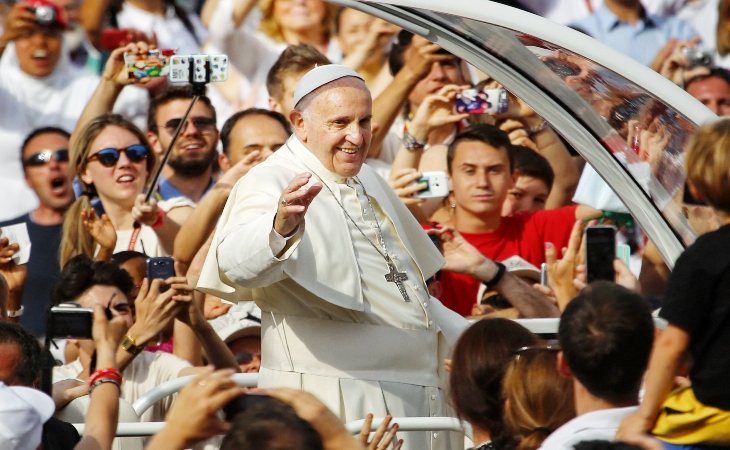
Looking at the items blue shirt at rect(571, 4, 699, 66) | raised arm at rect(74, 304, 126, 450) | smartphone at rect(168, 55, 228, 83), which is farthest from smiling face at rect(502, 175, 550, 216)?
raised arm at rect(74, 304, 126, 450)

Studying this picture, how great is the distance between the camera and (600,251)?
6.32m

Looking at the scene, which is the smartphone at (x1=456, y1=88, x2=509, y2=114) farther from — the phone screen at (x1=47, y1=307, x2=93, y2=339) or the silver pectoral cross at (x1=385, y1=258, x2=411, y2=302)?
the phone screen at (x1=47, y1=307, x2=93, y2=339)

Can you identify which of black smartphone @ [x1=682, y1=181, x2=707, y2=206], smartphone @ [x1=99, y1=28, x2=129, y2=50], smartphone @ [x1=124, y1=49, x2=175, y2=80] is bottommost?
black smartphone @ [x1=682, y1=181, x2=707, y2=206]

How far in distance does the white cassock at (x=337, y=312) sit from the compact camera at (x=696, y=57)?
4019 mm

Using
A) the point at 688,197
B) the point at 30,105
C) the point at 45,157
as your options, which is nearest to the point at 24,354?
the point at 688,197

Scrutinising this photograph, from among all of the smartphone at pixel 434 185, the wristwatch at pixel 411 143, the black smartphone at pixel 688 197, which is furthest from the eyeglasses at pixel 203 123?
the black smartphone at pixel 688 197

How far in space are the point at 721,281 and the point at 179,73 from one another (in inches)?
151

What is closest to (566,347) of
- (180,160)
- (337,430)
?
(337,430)

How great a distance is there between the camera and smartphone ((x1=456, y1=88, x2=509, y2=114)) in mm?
7852

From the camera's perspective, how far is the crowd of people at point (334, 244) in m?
3.86

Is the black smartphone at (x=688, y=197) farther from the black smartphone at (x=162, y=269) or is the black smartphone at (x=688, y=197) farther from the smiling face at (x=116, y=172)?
the smiling face at (x=116, y=172)

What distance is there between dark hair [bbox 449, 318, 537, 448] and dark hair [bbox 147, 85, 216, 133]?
4360mm

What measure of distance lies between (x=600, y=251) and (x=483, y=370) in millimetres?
2412

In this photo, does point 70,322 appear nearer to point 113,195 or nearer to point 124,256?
point 124,256
